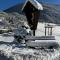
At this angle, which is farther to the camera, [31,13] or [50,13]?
[50,13]

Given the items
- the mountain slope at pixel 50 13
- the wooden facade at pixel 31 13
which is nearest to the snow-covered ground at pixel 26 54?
the wooden facade at pixel 31 13

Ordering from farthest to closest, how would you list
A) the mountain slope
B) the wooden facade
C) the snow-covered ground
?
1. the mountain slope
2. the wooden facade
3. the snow-covered ground

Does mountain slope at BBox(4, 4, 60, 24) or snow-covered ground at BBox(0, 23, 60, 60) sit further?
mountain slope at BBox(4, 4, 60, 24)

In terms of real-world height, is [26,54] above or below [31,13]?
below

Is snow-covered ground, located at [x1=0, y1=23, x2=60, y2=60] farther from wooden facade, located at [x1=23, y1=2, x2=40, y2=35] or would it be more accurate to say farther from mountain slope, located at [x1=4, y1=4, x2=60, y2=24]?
Answer: mountain slope, located at [x1=4, y1=4, x2=60, y2=24]

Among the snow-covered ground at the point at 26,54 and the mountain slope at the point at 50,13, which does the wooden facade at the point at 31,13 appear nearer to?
the snow-covered ground at the point at 26,54

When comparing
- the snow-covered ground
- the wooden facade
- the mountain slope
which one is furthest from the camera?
the mountain slope

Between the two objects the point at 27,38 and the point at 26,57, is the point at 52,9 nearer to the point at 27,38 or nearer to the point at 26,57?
the point at 27,38

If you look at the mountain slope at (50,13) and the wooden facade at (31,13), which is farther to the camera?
the mountain slope at (50,13)

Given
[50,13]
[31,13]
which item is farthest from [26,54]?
[50,13]

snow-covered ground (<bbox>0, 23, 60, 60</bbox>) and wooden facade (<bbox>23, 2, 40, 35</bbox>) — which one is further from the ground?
wooden facade (<bbox>23, 2, 40, 35</bbox>)

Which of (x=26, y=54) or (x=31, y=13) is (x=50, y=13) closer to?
(x=31, y=13)

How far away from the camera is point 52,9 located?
12.2m

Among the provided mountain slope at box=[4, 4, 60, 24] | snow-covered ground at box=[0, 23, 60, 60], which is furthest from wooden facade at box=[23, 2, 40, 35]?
mountain slope at box=[4, 4, 60, 24]
